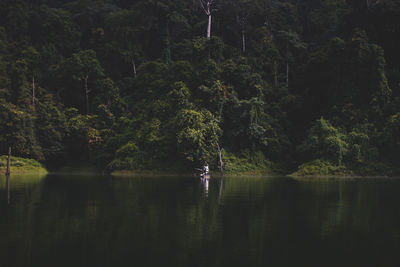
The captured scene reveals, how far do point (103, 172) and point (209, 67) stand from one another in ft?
57.1

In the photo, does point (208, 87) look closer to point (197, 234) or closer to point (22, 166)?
point (22, 166)

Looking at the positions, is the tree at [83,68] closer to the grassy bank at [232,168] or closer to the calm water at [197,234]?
the grassy bank at [232,168]

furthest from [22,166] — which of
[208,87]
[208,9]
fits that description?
[208,9]

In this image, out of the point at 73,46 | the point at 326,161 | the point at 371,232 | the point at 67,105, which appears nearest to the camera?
the point at 371,232

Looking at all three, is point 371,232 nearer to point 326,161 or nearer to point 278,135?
point 326,161

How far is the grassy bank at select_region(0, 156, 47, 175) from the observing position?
161 feet

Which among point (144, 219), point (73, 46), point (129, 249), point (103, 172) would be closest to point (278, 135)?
point (103, 172)

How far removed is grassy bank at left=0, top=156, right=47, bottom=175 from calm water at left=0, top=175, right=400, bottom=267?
32.1 m

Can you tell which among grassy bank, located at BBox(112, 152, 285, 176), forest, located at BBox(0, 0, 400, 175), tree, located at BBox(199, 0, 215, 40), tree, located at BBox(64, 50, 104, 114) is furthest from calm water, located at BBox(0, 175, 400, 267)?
tree, located at BBox(199, 0, 215, 40)

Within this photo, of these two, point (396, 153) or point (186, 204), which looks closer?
point (186, 204)

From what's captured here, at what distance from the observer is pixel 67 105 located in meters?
61.4

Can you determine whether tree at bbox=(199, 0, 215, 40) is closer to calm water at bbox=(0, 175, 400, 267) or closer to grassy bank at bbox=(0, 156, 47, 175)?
grassy bank at bbox=(0, 156, 47, 175)

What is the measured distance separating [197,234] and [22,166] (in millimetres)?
43235

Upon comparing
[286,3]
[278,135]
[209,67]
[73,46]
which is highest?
[286,3]
